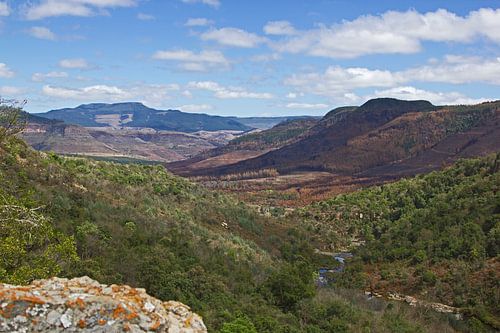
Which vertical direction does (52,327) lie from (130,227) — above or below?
above

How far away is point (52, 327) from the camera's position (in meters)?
7.25

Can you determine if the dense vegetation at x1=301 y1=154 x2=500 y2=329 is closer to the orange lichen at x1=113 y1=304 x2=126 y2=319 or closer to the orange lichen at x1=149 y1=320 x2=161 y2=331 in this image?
the orange lichen at x1=149 y1=320 x2=161 y2=331

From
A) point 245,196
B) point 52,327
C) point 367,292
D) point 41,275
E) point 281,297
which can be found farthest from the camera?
point 245,196

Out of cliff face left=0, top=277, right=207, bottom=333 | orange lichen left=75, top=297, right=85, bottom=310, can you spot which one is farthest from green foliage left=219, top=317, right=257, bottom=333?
orange lichen left=75, top=297, right=85, bottom=310

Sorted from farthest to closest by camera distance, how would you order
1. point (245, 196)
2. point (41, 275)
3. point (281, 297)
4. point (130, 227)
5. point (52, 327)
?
point (245, 196) < point (130, 227) < point (281, 297) < point (41, 275) < point (52, 327)

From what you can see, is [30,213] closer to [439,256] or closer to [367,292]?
[367,292]

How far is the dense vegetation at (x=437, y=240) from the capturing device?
1571 inches

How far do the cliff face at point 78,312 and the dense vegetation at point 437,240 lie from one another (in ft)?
106

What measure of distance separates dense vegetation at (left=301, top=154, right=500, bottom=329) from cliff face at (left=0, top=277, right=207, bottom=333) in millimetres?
32302

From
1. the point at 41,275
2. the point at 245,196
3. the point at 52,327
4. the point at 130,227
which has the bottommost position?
the point at 245,196

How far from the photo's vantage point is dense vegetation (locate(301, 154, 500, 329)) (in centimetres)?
3991

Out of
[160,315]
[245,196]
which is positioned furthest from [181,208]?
[245,196]

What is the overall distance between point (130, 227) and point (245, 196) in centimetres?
10920

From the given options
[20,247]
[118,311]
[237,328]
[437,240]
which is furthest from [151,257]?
[437,240]
